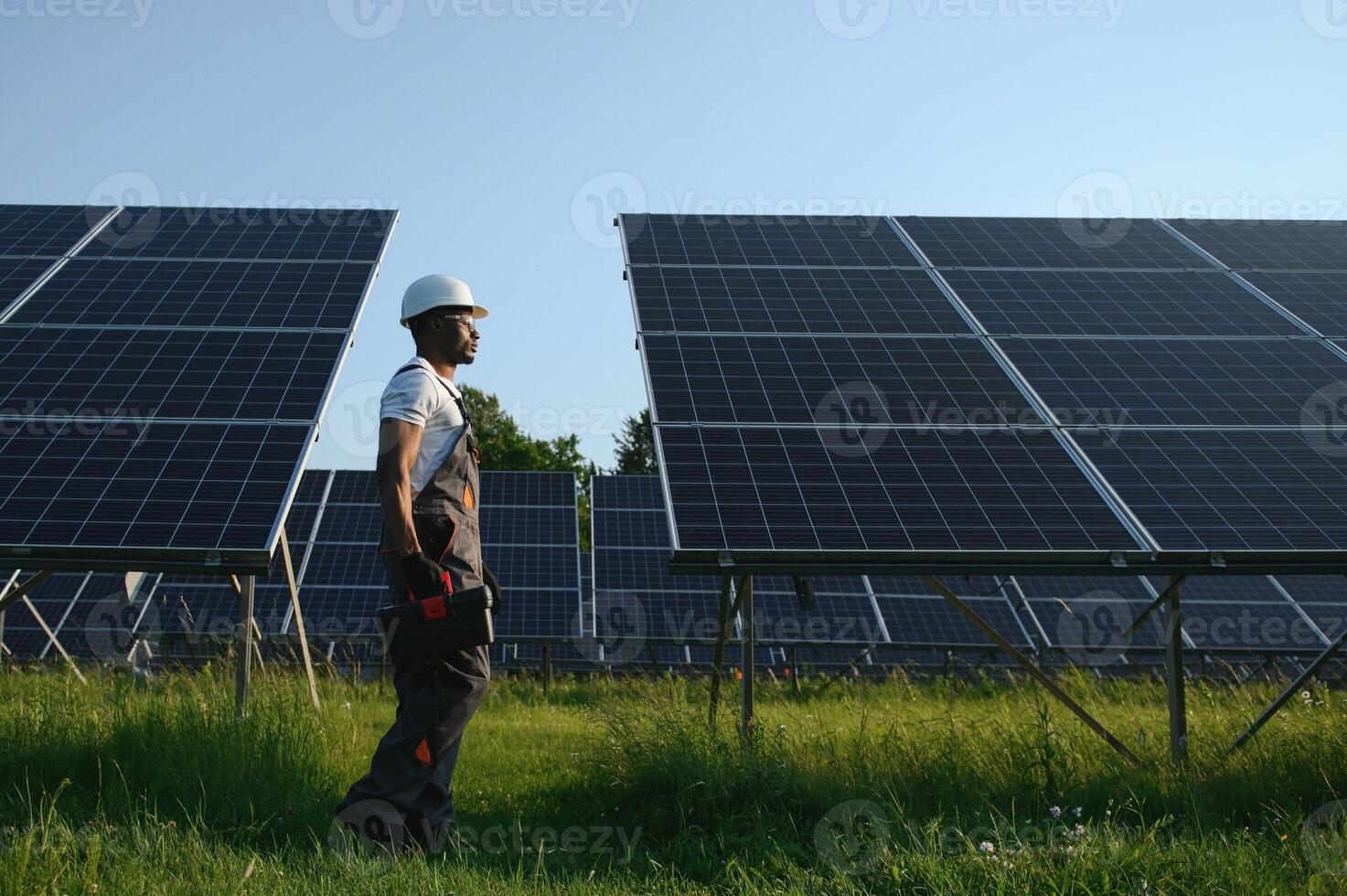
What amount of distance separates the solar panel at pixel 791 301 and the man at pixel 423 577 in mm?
3826

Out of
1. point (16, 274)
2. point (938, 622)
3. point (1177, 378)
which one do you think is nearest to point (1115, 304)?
point (1177, 378)

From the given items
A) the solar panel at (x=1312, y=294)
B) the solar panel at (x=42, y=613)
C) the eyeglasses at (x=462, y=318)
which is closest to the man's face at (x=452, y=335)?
the eyeglasses at (x=462, y=318)

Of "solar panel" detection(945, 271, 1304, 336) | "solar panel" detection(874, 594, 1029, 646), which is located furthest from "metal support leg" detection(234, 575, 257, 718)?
"solar panel" detection(874, 594, 1029, 646)

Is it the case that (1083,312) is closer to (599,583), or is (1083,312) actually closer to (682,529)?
(682,529)

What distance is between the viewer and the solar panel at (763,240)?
1073 cm

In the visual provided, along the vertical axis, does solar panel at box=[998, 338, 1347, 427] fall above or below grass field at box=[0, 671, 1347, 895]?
above

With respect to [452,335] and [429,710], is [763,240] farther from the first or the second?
[429,710]

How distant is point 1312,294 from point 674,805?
336 inches

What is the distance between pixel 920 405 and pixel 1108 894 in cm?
440

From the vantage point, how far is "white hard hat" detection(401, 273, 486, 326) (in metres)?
5.38

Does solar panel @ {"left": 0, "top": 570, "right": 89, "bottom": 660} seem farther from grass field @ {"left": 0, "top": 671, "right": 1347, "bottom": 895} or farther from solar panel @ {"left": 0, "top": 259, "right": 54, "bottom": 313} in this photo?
grass field @ {"left": 0, "top": 671, "right": 1347, "bottom": 895}

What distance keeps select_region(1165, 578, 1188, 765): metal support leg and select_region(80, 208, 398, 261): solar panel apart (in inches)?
309

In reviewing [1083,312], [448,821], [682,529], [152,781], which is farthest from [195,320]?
[1083,312]

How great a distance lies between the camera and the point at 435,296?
17.7ft
